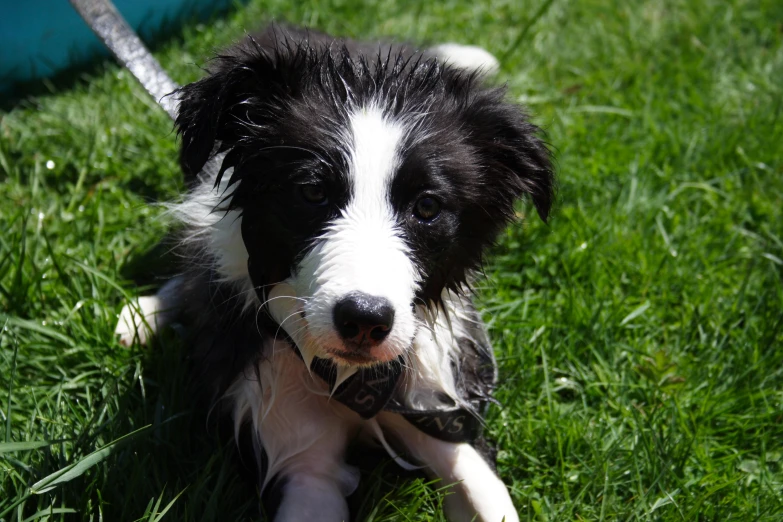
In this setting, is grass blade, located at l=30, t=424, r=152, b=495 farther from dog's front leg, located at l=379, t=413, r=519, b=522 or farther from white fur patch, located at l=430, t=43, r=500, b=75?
white fur patch, located at l=430, t=43, r=500, b=75

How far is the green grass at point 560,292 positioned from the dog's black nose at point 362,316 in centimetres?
76

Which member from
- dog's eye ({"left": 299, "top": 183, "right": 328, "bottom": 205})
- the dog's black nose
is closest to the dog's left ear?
dog's eye ({"left": 299, "top": 183, "right": 328, "bottom": 205})

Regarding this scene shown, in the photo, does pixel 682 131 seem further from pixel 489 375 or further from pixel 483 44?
pixel 489 375

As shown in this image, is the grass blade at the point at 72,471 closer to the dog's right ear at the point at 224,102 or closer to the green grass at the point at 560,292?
the green grass at the point at 560,292

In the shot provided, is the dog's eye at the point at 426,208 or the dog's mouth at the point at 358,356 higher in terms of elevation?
the dog's eye at the point at 426,208

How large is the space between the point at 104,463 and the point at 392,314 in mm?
1039

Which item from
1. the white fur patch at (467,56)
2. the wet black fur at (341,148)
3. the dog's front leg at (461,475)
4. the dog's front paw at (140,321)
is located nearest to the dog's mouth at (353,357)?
the wet black fur at (341,148)

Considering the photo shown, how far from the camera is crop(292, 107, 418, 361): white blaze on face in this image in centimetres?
206

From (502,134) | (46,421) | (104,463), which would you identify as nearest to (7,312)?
(46,421)

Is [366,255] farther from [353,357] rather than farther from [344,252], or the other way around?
[353,357]

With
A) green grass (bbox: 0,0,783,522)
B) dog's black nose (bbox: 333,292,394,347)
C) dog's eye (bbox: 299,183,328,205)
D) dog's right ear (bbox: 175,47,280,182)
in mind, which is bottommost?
green grass (bbox: 0,0,783,522)

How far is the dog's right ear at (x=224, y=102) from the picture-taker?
2252 millimetres

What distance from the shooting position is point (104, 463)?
95.1 inches

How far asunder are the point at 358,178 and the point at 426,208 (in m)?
0.22
